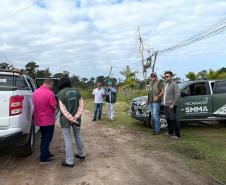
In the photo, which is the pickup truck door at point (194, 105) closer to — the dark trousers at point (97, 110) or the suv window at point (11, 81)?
the dark trousers at point (97, 110)

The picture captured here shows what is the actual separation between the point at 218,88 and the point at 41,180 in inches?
313

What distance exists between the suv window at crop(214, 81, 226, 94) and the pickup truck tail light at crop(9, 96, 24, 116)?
7.50 metres

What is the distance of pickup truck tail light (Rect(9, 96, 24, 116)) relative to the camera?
6664 mm

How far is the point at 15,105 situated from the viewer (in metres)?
6.75

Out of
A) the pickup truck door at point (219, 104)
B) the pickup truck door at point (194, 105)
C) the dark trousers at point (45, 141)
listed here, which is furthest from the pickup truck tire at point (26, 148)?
the pickup truck door at point (219, 104)

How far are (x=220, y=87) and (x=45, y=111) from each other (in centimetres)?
712

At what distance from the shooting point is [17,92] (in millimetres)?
6836

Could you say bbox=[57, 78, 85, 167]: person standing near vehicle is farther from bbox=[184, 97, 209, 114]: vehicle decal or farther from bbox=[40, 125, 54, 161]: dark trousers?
bbox=[184, 97, 209, 114]: vehicle decal

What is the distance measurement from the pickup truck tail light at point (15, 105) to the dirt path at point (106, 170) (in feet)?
3.56

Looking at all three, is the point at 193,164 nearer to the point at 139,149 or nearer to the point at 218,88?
the point at 139,149

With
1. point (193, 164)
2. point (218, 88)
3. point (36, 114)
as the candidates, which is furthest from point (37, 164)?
point (218, 88)

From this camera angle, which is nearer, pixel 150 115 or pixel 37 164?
pixel 37 164

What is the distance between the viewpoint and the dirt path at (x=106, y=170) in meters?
6.20

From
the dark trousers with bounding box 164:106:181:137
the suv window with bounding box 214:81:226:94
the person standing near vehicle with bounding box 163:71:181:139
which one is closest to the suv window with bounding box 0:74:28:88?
the person standing near vehicle with bounding box 163:71:181:139
